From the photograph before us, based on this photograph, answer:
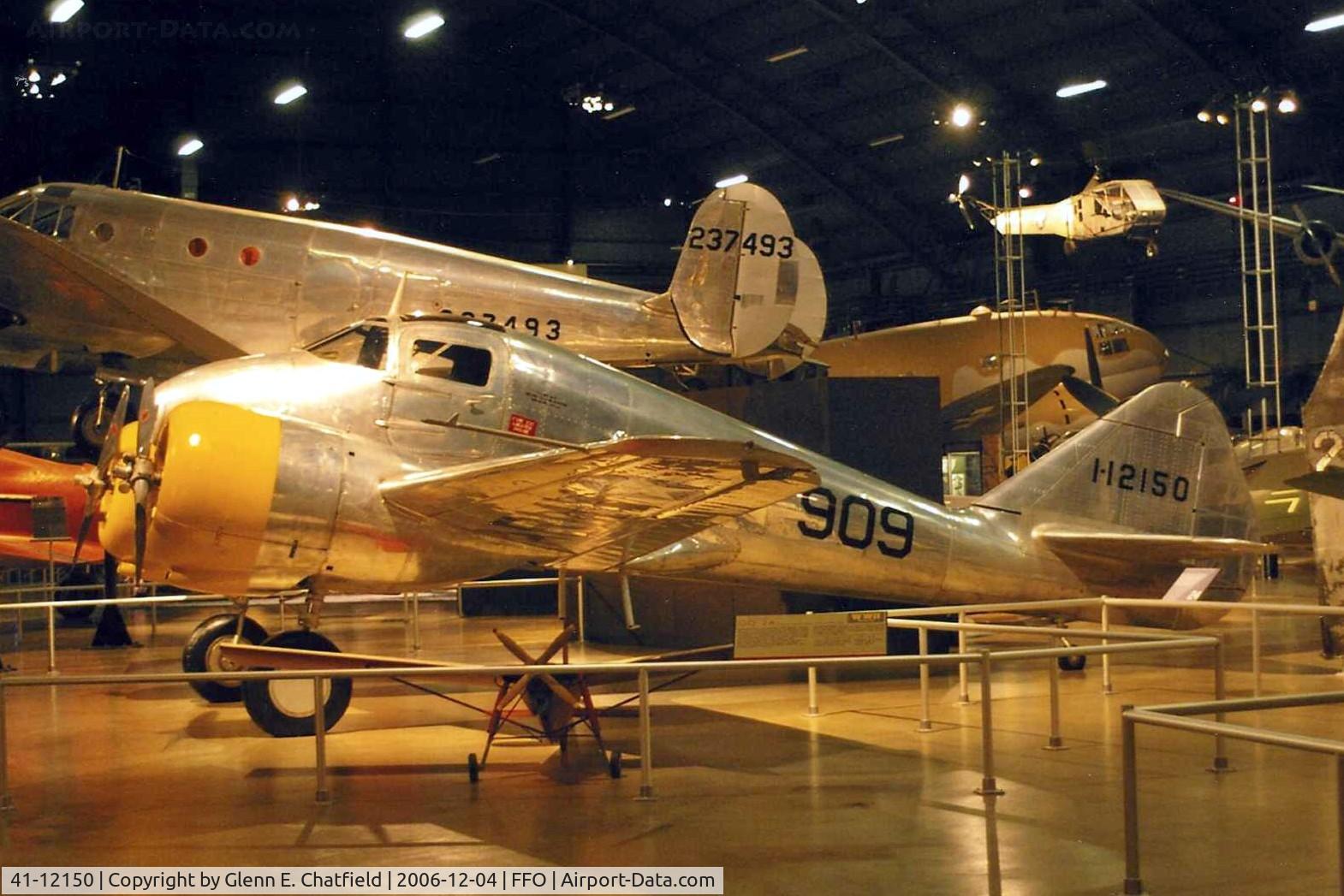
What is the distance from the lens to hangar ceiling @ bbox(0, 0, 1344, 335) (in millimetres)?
26016

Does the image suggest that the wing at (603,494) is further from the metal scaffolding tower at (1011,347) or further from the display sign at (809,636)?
the metal scaffolding tower at (1011,347)

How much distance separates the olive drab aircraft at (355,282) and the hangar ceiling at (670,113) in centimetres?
1066

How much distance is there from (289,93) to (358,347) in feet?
79.9

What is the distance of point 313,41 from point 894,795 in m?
29.5

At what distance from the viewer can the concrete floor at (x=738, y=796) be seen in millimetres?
5324

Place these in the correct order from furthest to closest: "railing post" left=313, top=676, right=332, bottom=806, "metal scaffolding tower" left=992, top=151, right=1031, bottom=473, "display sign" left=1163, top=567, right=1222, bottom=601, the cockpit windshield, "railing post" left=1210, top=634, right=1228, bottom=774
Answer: "metal scaffolding tower" left=992, top=151, right=1031, bottom=473 → "display sign" left=1163, top=567, right=1222, bottom=601 → the cockpit windshield → "railing post" left=1210, top=634, right=1228, bottom=774 → "railing post" left=313, top=676, right=332, bottom=806

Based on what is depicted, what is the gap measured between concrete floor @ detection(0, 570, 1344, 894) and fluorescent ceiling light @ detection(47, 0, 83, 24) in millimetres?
18674

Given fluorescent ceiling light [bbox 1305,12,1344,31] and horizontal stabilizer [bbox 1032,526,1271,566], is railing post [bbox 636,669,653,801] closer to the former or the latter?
horizontal stabilizer [bbox 1032,526,1271,566]

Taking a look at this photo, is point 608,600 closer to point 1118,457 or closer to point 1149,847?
point 1118,457

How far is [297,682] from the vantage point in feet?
28.5

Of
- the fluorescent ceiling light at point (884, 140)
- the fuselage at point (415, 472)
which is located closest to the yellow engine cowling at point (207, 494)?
the fuselage at point (415, 472)

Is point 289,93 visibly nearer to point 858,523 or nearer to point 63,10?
point 63,10

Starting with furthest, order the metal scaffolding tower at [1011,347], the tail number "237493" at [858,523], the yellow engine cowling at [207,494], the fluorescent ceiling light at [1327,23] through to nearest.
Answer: the fluorescent ceiling light at [1327,23], the metal scaffolding tower at [1011,347], the tail number "237493" at [858,523], the yellow engine cowling at [207,494]

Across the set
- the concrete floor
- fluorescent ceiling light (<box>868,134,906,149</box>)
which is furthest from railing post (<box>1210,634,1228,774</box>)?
fluorescent ceiling light (<box>868,134,906,149</box>)
